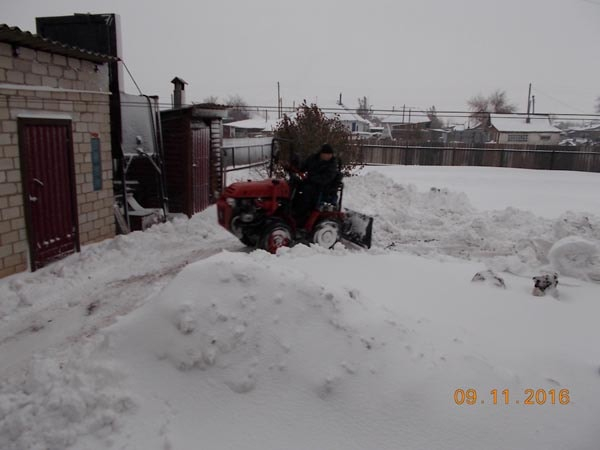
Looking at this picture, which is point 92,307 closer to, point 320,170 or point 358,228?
point 320,170

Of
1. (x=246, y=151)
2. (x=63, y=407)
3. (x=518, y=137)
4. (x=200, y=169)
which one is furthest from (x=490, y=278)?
(x=518, y=137)

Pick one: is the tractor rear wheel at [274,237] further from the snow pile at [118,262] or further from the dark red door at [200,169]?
the dark red door at [200,169]

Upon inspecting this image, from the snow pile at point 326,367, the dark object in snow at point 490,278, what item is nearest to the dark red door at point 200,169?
the snow pile at point 326,367

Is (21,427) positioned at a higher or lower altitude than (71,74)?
lower

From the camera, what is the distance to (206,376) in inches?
128

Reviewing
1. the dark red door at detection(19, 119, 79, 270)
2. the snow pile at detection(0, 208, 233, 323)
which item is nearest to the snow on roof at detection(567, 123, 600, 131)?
the snow pile at detection(0, 208, 233, 323)

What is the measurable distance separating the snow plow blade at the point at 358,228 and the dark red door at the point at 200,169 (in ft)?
14.7

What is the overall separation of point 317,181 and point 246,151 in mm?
12441

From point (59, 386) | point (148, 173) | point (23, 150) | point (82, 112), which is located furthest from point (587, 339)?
point (148, 173)

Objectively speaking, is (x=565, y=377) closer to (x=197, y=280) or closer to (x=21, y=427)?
(x=197, y=280)

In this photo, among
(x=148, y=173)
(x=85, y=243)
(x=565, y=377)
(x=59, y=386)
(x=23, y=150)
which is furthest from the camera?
(x=148, y=173)

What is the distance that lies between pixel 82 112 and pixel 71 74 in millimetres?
608

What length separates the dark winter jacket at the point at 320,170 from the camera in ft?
22.7

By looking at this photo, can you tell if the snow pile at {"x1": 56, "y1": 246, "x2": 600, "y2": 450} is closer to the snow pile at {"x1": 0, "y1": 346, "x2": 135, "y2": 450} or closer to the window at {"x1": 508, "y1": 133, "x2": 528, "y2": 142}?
the snow pile at {"x1": 0, "y1": 346, "x2": 135, "y2": 450}
